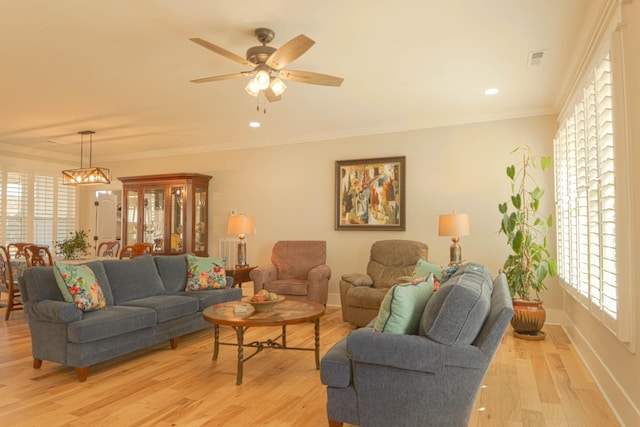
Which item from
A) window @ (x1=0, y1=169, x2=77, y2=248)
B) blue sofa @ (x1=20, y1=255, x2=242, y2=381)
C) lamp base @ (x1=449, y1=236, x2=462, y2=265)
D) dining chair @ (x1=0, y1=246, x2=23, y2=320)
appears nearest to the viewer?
blue sofa @ (x1=20, y1=255, x2=242, y2=381)

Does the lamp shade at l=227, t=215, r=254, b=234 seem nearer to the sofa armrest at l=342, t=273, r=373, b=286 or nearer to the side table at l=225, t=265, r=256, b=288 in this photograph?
the side table at l=225, t=265, r=256, b=288

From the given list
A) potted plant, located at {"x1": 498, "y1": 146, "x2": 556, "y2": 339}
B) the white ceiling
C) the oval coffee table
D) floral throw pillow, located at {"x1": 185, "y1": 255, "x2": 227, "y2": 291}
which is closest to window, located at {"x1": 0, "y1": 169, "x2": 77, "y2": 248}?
the white ceiling

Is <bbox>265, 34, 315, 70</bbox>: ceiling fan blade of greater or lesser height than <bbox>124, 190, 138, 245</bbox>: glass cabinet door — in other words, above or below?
above

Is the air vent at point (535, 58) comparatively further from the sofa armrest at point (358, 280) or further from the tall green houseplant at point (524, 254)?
the sofa armrest at point (358, 280)

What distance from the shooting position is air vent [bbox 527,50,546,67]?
3377 mm

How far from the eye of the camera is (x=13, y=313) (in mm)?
5457

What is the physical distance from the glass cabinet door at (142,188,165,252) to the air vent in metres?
5.65

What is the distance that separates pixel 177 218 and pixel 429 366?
5619 millimetres

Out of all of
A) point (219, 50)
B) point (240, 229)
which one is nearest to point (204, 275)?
point (240, 229)

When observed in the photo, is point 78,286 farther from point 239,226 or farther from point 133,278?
point 239,226

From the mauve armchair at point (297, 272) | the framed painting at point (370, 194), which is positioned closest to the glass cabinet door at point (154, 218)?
the mauve armchair at point (297, 272)

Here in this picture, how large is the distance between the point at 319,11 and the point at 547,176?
365 centimetres

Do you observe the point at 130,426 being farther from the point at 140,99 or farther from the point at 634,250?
the point at 140,99

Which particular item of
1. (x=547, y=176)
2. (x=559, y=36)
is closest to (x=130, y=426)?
(x=559, y=36)
